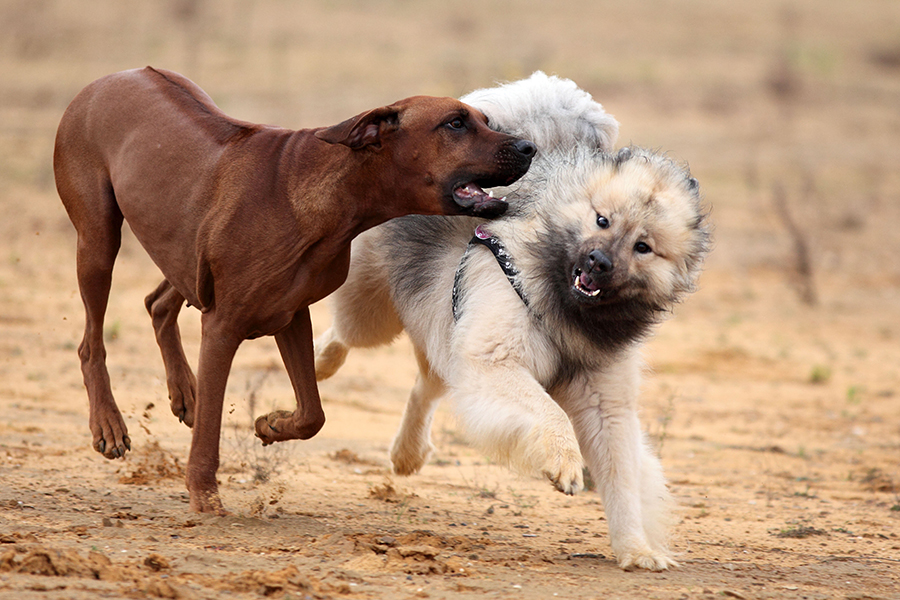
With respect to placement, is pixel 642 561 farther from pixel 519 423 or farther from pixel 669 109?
pixel 669 109

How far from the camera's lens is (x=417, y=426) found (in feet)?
18.0

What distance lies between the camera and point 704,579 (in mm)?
4090

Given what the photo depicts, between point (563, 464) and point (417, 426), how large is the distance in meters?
1.89

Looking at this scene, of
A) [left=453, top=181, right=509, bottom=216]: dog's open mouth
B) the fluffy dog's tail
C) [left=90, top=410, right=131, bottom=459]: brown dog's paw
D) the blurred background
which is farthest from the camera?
the blurred background

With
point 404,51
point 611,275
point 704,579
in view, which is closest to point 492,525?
point 704,579

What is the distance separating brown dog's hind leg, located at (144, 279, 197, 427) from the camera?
4914 mm

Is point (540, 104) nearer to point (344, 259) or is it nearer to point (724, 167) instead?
point (344, 259)

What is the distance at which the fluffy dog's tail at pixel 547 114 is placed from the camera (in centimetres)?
468

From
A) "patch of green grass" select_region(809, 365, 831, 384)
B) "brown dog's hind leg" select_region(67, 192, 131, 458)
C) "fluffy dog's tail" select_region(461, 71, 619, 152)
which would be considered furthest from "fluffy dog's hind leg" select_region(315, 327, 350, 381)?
"patch of green grass" select_region(809, 365, 831, 384)

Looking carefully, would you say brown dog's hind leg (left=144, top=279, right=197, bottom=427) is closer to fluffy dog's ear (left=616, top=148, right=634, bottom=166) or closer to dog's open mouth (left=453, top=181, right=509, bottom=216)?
dog's open mouth (left=453, top=181, right=509, bottom=216)

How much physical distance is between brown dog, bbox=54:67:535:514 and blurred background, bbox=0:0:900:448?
7.28ft

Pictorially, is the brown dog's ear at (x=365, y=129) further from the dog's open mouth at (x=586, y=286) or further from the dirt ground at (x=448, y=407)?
the dirt ground at (x=448, y=407)

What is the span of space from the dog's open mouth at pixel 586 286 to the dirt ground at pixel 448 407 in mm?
1142

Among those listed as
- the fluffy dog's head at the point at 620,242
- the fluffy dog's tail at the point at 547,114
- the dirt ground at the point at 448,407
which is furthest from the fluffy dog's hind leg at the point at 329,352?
the fluffy dog's head at the point at 620,242
